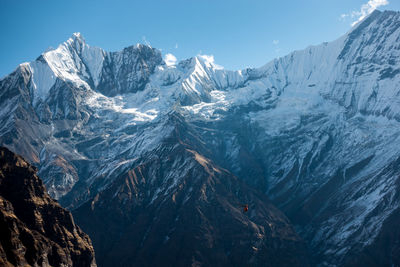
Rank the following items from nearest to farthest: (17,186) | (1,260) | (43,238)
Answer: (1,260), (43,238), (17,186)

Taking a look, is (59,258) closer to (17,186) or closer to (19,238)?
(19,238)

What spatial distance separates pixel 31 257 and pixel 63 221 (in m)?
26.4

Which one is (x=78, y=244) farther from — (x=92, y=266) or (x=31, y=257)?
(x=31, y=257)

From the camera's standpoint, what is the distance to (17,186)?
139625mm

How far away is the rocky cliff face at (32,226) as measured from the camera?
11588 cm

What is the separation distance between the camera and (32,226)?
132 metres

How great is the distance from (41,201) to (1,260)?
38.9m

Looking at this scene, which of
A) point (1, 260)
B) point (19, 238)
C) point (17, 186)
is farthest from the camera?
point (17, 186)

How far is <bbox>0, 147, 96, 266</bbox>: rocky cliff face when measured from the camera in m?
116

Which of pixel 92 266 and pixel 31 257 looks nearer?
pixel 31 257

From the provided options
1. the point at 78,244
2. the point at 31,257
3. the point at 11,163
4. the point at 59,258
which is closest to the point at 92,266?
the point at 78,244

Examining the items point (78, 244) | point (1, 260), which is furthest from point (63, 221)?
point (1, 260)

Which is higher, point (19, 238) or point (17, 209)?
point (17, 209)

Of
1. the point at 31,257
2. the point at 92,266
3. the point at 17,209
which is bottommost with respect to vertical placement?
the point at 92,266
